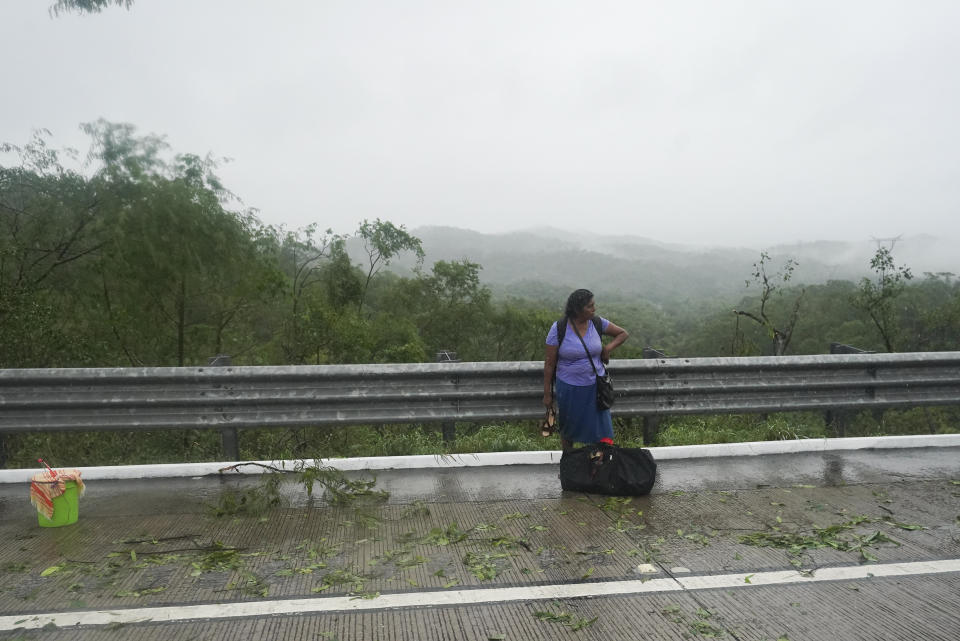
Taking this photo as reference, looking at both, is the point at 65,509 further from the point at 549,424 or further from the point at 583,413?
the point at 583,413

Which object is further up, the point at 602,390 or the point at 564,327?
the point at 564,327

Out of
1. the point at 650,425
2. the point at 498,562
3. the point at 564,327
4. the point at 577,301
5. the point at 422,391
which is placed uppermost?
the point at 577,301

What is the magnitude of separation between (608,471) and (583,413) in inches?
22.2

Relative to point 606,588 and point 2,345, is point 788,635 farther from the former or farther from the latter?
point 2,345

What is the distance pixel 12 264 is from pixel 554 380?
30.3 ft

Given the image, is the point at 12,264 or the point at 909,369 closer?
the point at 909,369

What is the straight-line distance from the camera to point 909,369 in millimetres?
6570

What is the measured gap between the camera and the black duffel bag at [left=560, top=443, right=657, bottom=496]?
16.3 ft

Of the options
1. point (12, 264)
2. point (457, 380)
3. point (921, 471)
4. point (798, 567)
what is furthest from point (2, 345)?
point (921, 471)

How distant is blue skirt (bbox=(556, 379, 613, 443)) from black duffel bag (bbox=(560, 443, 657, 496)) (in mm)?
255

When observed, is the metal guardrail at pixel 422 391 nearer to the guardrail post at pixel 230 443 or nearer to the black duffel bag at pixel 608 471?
the guardrail post at pixel 230 443

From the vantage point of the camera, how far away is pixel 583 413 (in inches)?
213

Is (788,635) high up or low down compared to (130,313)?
down

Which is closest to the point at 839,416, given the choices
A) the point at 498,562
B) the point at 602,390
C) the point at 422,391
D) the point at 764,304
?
the point at 602,390
